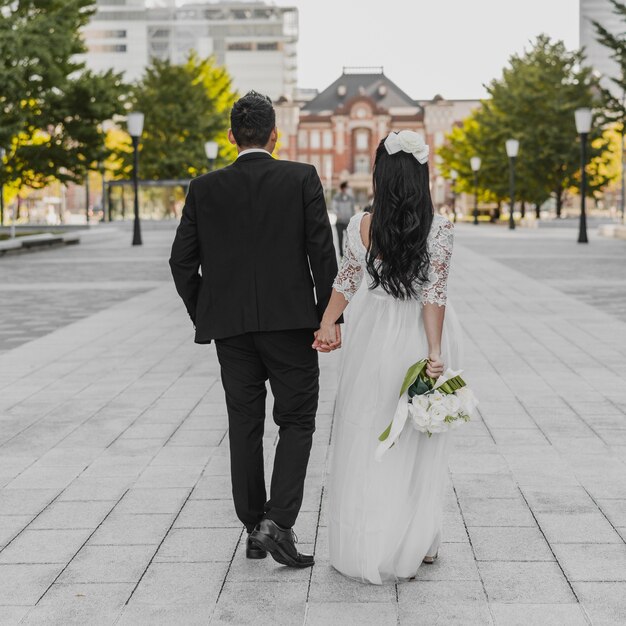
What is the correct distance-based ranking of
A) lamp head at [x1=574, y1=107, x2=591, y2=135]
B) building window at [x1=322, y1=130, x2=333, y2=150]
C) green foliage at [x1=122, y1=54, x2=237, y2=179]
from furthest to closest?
building window at [x1=322, y1=130, x2=333, y2=150], green foliage at [x1=122, y1=54, x2=237, y2=179], lamp head at [x1=574, y1=107, x2=591, y2=135]

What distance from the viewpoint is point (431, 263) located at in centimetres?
405

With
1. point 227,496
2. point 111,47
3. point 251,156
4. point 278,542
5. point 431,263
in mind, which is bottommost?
point 227,496

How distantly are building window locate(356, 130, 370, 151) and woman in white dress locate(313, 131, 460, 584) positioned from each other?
429 feet

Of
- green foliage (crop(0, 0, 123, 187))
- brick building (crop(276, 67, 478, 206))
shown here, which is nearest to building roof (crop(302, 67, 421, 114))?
brick building (crop(276, 67, 478, 206))

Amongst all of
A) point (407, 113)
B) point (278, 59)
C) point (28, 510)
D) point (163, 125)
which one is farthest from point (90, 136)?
point (278, 59)

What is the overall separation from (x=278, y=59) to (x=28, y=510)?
159002 mm

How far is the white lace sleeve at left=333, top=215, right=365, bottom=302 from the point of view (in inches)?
162

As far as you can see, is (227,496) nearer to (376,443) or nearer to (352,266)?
(376,443)

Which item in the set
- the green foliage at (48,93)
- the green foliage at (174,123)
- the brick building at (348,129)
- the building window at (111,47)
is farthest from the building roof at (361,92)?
the green foliage at (48,93)

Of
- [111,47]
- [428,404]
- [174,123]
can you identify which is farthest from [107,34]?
[428,404]

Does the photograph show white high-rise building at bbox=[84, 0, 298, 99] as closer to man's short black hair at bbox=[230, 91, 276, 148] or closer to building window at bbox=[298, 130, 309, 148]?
building window at bbox=[298, 130, 309, 148]

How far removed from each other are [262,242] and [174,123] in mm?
53106

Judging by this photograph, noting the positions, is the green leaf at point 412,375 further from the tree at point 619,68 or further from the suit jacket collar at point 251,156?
the tree at point 619,68

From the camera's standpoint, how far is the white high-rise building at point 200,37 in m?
160
